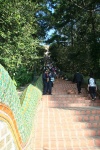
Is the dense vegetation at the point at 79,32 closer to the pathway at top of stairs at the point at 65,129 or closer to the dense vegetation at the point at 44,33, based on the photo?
the dense vegetation at the point at 44,33

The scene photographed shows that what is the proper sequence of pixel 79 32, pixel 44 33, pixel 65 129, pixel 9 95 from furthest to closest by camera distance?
pixel 44 33 < pixel 79 32 < pixel 65 129 < pixel 9 95

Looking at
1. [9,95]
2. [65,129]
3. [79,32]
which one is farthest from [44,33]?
[9,95]

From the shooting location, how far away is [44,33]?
30234 mm

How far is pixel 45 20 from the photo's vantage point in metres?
28.6

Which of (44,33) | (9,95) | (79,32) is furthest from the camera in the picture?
(44,33)

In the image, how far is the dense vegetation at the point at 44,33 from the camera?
45.5 ft

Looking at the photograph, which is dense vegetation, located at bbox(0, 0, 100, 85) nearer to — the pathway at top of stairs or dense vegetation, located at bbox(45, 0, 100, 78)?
dense vegetation, located at bbox(45, 0, 100, 78)

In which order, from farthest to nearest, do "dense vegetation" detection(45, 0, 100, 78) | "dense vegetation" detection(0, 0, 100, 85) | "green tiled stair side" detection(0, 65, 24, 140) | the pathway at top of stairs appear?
1. "dense vegetation" detection(45, 0, 100, 78)
2. "dense vegetation" detection(0, 0, 100, 85)
3. the pathway at top of stairs
4. "green tiled stair side" detection(0, 65, 24, 140)

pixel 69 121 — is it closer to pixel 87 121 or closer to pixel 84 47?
pixel 87 121

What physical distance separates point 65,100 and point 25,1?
6.94m

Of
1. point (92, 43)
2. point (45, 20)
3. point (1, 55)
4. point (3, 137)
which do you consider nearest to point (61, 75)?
point (45, 20)

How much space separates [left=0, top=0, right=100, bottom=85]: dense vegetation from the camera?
45.5ft

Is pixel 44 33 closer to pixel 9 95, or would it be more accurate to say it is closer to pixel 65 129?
pixel 65 129

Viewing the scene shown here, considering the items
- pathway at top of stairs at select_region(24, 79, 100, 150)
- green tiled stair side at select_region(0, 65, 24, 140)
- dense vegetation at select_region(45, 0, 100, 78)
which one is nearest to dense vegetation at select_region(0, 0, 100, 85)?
dense vegetation at select_region(45, 0, 100, 78)
